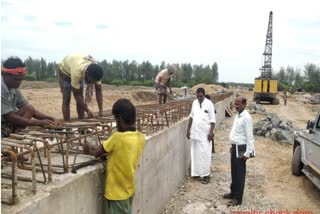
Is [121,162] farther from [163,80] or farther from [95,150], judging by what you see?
[163,80]

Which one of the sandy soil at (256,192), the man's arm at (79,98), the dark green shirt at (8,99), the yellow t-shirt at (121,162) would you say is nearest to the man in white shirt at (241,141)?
the sandy soil at (256,192)

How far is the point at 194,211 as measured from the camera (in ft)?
17.9

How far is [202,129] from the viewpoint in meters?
6.50

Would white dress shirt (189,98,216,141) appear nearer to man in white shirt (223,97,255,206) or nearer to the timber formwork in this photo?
man in white shirt (223,97,255,206)

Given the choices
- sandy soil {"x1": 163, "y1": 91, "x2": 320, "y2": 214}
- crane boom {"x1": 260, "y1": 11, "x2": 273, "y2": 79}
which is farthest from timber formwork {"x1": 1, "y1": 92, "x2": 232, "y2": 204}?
crane boom {"x1": 260, "y1": 11, "x2": 273, "y2": 79}

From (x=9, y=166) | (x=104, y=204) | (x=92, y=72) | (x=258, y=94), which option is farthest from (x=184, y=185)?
(x=258, y=94)

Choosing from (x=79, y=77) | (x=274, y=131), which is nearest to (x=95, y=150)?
(x=79, y=77)

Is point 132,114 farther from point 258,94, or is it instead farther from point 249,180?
point 258,94

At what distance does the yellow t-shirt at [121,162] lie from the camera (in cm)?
287

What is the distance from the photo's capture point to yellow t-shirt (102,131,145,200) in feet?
9.42

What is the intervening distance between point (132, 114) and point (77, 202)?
85 cm

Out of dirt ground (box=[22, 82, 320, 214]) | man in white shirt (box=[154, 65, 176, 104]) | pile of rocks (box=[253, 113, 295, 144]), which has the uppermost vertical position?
man in white shirt (box=[154, 65, 176, 104])

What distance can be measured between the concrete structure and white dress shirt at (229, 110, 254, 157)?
1.14 m

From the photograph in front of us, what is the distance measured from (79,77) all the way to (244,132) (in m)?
2.70
